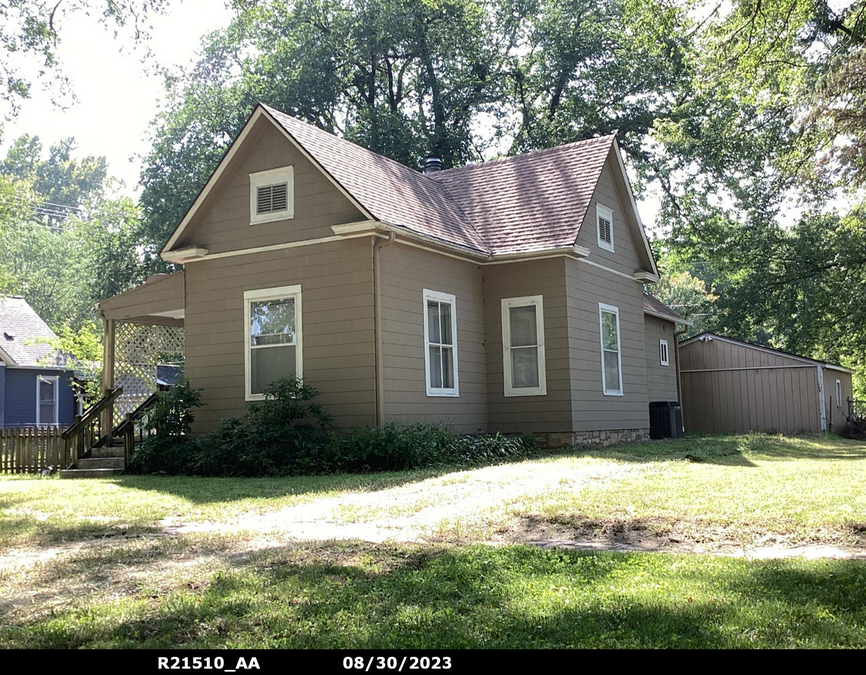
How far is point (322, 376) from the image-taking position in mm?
14531

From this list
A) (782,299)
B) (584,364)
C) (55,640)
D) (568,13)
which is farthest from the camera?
(568,13)

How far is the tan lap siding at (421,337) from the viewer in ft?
47.1

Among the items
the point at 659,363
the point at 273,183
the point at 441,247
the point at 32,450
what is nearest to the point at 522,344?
the point at 441,247

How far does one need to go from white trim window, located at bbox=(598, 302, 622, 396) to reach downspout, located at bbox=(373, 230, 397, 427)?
571 centimetres

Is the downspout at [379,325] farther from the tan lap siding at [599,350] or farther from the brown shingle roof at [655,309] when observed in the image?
the brown shingle roof at [655,309]

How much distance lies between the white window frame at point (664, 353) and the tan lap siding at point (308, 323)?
12739 mm

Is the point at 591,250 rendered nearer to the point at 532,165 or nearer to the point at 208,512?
the point at 532,165

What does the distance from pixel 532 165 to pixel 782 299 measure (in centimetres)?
1294

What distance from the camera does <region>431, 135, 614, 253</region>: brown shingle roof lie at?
16.8 metres

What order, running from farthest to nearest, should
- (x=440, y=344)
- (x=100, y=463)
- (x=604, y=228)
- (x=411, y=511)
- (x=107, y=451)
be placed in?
(x=604, y=228)
(x=107, y=451)
(x=100, y=463)
(x=440, y=344)
(x=411, y=511)

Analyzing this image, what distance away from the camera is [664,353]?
974 inches

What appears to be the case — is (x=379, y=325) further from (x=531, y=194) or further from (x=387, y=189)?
(x=531, y=194)

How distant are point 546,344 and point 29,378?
68.2 feet

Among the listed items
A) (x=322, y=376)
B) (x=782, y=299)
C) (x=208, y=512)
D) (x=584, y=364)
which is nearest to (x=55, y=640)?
(x=208, y=512)
